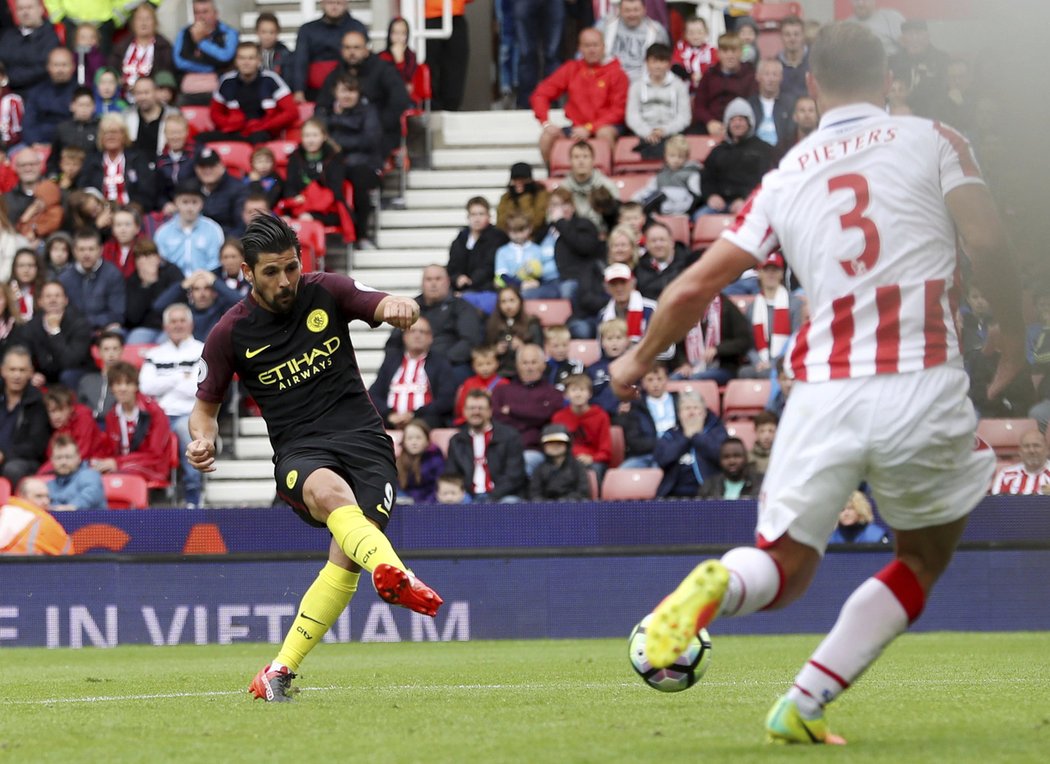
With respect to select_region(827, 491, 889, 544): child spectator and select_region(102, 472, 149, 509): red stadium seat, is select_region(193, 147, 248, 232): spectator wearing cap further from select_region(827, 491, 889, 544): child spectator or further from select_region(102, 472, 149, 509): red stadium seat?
select_region(827, 491, 889, 544): child spectator

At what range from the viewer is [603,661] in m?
10.3

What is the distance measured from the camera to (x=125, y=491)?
14.4 metres

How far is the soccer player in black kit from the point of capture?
286 inches

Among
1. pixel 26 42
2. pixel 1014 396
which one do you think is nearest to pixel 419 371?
pixel 1014 396

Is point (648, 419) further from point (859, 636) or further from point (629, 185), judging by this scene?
point (859, 636)

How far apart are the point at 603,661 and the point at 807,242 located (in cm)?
555

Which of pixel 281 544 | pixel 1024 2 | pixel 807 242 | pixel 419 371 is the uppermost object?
pixel 1024 2

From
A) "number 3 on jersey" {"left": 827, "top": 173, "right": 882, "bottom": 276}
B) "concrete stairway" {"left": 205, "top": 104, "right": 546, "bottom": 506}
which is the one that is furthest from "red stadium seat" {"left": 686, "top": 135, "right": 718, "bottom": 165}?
"number 3 on jersey" {"left": 827, "top": 173, "right": 882, "bottom": 276}

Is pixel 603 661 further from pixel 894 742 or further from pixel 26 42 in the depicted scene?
pixel 26 42

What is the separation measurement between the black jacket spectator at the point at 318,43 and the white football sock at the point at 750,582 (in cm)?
1413

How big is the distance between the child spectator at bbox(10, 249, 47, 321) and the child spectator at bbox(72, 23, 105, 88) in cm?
358

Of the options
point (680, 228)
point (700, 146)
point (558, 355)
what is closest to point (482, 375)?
point (558, 355)

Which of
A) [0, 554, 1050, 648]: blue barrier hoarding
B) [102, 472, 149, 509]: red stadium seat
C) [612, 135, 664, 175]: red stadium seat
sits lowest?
[0, 554, 1050, 648]: blue barrier hoarding

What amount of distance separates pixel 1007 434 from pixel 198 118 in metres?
9.66
